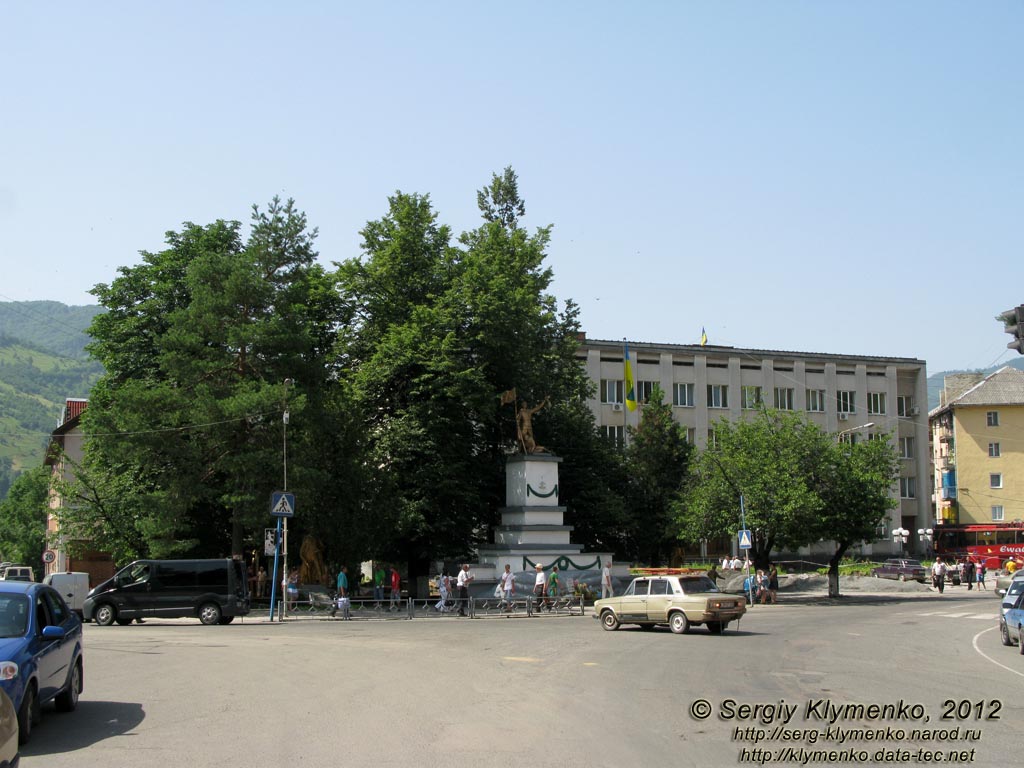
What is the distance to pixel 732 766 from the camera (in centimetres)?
891

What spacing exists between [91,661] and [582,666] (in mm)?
8851

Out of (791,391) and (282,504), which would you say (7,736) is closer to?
(282,504)

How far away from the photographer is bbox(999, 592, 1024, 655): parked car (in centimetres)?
2003

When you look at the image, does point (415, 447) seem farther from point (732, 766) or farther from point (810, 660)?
point (732, 766)

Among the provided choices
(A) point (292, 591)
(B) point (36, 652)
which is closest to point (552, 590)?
(A) point (292, 591)

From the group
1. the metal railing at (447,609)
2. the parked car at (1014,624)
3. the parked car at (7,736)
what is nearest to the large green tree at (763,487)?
the metal railing at (447,609)

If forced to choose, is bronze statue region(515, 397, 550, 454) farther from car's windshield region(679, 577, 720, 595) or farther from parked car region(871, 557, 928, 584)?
parked car region(871, 557, 928, 584)

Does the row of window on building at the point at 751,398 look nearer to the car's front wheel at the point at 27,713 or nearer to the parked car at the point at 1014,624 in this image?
the parked car at the point at 1014,624

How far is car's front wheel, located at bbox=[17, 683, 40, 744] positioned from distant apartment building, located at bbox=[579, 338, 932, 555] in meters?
67.5

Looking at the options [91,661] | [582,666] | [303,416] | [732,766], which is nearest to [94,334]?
[303,416]

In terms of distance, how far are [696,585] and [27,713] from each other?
18.2 meters

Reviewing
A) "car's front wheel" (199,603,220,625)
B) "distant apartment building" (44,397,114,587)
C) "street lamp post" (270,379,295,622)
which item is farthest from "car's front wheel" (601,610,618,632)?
"distant apartment building" (44,397,114,587)

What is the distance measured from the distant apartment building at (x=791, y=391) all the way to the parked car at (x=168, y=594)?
48900 millimetres

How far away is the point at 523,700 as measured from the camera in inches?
508
